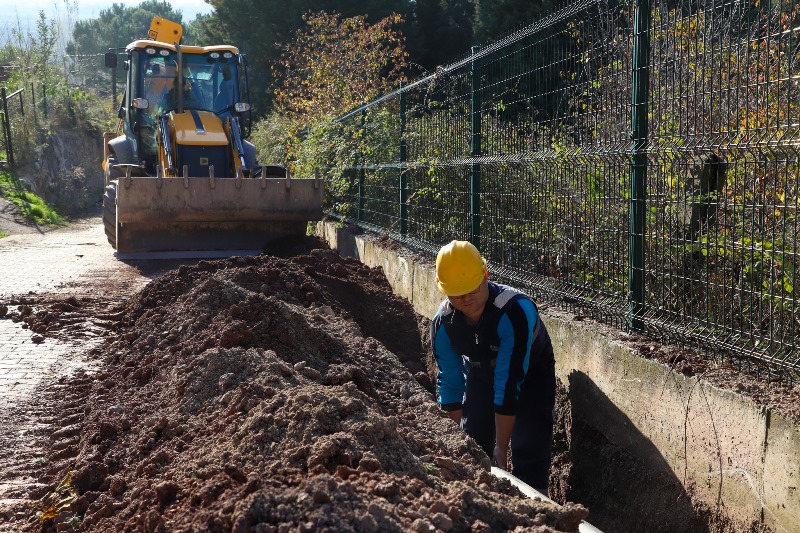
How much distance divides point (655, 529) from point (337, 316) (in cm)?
415

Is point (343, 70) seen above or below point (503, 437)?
above

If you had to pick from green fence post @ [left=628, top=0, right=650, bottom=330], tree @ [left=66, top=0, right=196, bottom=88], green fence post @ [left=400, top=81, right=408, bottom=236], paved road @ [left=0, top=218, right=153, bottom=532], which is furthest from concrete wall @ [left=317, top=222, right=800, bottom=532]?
tree @ [left=66, top=0, right=196, bottom=88]

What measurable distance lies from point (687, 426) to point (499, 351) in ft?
3.92

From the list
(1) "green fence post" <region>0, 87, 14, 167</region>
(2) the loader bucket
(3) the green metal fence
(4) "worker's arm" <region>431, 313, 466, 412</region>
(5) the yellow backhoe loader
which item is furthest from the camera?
(1) "green fence post" <region>0, 87, 14, 167</region>

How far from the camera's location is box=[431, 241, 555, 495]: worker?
17.0ft

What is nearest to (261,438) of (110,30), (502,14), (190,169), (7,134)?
(190,169)

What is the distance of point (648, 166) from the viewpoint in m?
5.05

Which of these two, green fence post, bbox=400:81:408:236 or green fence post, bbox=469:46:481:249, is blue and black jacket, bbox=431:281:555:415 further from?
green fence post, bbox=400:81:408:236

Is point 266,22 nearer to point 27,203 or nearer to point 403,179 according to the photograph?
point 27,203

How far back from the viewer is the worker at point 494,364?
203 inches

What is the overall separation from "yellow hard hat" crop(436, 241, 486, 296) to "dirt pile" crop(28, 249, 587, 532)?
0.77 meters

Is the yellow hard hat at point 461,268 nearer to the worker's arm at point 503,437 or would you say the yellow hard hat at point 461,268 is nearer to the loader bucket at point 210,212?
the worker's arm at point 503,437

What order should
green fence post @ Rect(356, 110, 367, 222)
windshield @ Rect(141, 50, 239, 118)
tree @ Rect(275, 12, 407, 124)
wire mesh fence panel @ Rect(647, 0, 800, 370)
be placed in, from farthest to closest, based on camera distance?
tree @ Rect(275, 12, 407, 124)
windshield @ Rect(141, 50, 239, 118)
green fence post @ Rect(356, 110, 367, 222)
wire mesh fence panel @ Rect(647, 0, 800, 370)

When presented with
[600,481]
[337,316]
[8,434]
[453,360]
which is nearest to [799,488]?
[600,481]
